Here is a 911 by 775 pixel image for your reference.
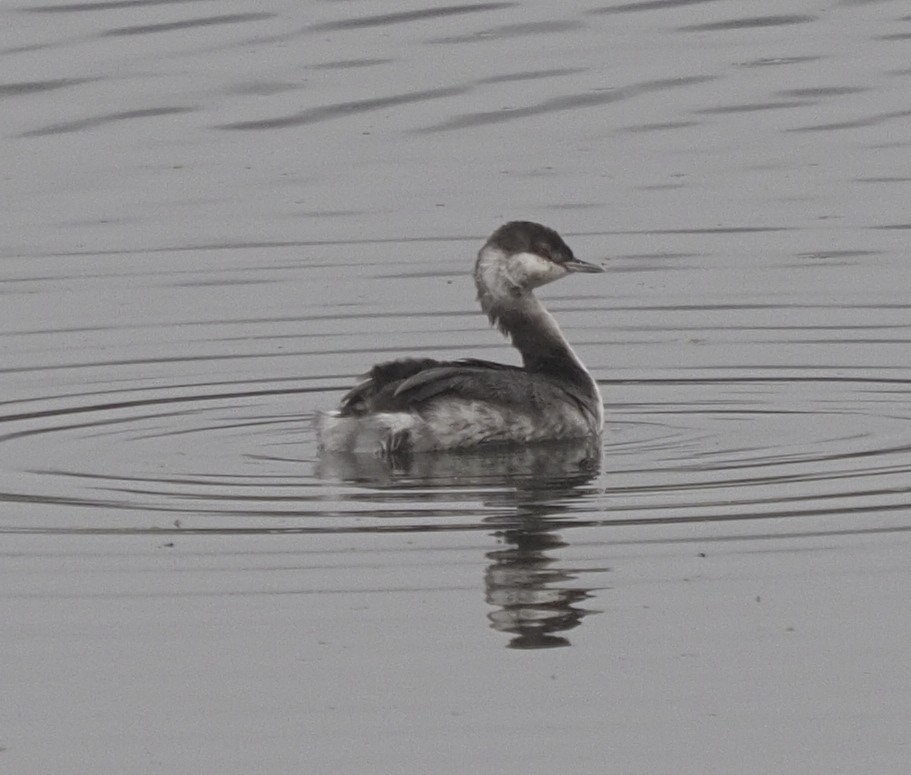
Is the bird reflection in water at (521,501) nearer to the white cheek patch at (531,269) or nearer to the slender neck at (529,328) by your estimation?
the slender neck at (529,328)

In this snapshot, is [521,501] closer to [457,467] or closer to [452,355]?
[457,467]

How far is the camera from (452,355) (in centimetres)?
1400

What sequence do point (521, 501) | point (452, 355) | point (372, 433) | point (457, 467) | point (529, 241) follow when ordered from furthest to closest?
point (452, 355) < point (529, 241) < point (372, 433) < point (457, 467) < point (521, 501)

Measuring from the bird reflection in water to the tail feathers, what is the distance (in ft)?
0.15

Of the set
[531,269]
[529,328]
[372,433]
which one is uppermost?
[531,269]

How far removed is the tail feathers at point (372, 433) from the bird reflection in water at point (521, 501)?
0.15 feet

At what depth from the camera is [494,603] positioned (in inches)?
337

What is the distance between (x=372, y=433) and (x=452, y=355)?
2.71 m

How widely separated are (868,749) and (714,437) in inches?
178

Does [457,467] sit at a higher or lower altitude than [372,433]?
lower

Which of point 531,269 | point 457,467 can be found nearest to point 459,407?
point 457,467

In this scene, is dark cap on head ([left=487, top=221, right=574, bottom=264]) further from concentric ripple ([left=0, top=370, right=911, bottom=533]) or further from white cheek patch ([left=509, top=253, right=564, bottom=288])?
concentric ripple ([left=0, top=370, right=911, bottom=533])

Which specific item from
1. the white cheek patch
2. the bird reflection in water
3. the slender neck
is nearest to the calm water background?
the bird reflection in water

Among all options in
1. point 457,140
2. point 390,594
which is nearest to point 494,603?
point 390,594
